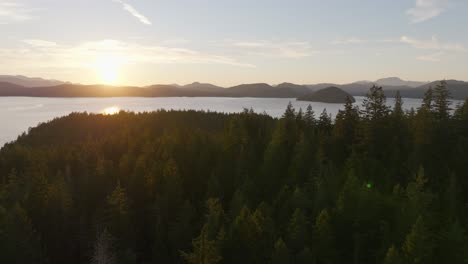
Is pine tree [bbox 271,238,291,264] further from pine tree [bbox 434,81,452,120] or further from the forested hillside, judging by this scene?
pine tree [bbox 434,81,452,120]

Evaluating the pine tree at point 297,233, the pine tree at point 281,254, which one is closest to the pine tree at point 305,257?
the pine tree at point 281,254

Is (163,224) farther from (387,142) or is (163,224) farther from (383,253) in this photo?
(387,142)

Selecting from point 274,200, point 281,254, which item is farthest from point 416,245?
point 274,200

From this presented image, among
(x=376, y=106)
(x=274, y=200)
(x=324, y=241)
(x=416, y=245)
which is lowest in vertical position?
(x=324, y=241)

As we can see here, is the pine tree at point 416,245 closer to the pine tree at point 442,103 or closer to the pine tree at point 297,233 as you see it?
the pine tree at point 297,233

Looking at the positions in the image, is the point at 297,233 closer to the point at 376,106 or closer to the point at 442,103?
the point at 376,106

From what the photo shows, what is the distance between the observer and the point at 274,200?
5762 cm

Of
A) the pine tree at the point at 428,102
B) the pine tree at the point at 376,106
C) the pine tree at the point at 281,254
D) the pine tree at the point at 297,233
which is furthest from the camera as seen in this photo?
the pine tree at the point at 376,106

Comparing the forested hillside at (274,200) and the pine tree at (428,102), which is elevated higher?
the pine tree at (428,102)

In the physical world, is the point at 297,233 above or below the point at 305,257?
above

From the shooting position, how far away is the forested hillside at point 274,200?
45.3 metres

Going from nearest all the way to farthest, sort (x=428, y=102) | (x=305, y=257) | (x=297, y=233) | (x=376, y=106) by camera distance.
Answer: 1. (x=305, y=257)
2. (x=297, y=233)
3. (x=376, y=106)
4. (x=428, y=102)

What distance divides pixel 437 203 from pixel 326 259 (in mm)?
20245

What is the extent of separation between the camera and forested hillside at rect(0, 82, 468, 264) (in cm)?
4531
